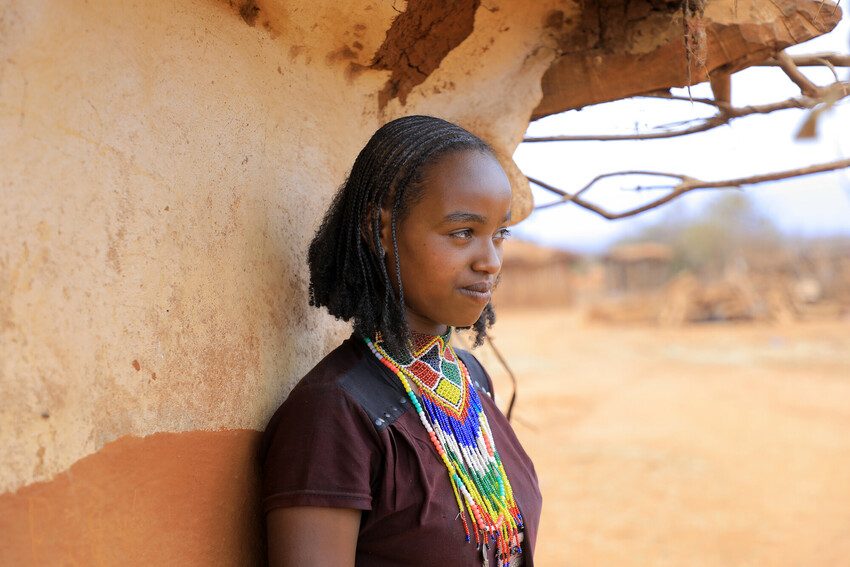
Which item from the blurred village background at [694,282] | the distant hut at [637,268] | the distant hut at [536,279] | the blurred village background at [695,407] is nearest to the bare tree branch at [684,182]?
the blurred village background at [695,407]

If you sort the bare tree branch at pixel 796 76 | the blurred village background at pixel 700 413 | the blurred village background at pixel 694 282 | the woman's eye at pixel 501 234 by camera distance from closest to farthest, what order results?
the woman's eye at pixel 501 234
the bare tree branch at pixel 796 76
the blurred village background at pixel 700 413
the blurred village background at pixel 694 282

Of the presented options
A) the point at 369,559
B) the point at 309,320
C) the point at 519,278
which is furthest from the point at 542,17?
the point at 519,278

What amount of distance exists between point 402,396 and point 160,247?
1.75 feet

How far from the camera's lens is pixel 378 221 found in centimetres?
156

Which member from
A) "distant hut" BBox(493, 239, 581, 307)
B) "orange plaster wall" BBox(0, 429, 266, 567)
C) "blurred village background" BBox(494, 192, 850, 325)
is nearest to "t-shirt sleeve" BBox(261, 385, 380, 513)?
"orange plaster wall" BBox(0, 429, 266, 567)

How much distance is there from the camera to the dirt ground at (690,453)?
21.5ft

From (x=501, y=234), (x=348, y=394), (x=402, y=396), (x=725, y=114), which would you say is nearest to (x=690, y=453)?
(x=725, y=114)

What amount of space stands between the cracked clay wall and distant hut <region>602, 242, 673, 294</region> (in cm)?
2971

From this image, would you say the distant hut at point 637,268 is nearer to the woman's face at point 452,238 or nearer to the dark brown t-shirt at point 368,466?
the woman's face at point 452,238

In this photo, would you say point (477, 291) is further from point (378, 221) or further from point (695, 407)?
point (695, 407)

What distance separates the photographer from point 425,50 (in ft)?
6.95

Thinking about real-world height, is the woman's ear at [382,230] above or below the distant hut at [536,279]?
below

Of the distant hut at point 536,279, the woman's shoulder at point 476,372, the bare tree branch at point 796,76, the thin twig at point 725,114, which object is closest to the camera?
the woman's shoulder at point 476,372

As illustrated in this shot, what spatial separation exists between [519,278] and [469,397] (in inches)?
1152
